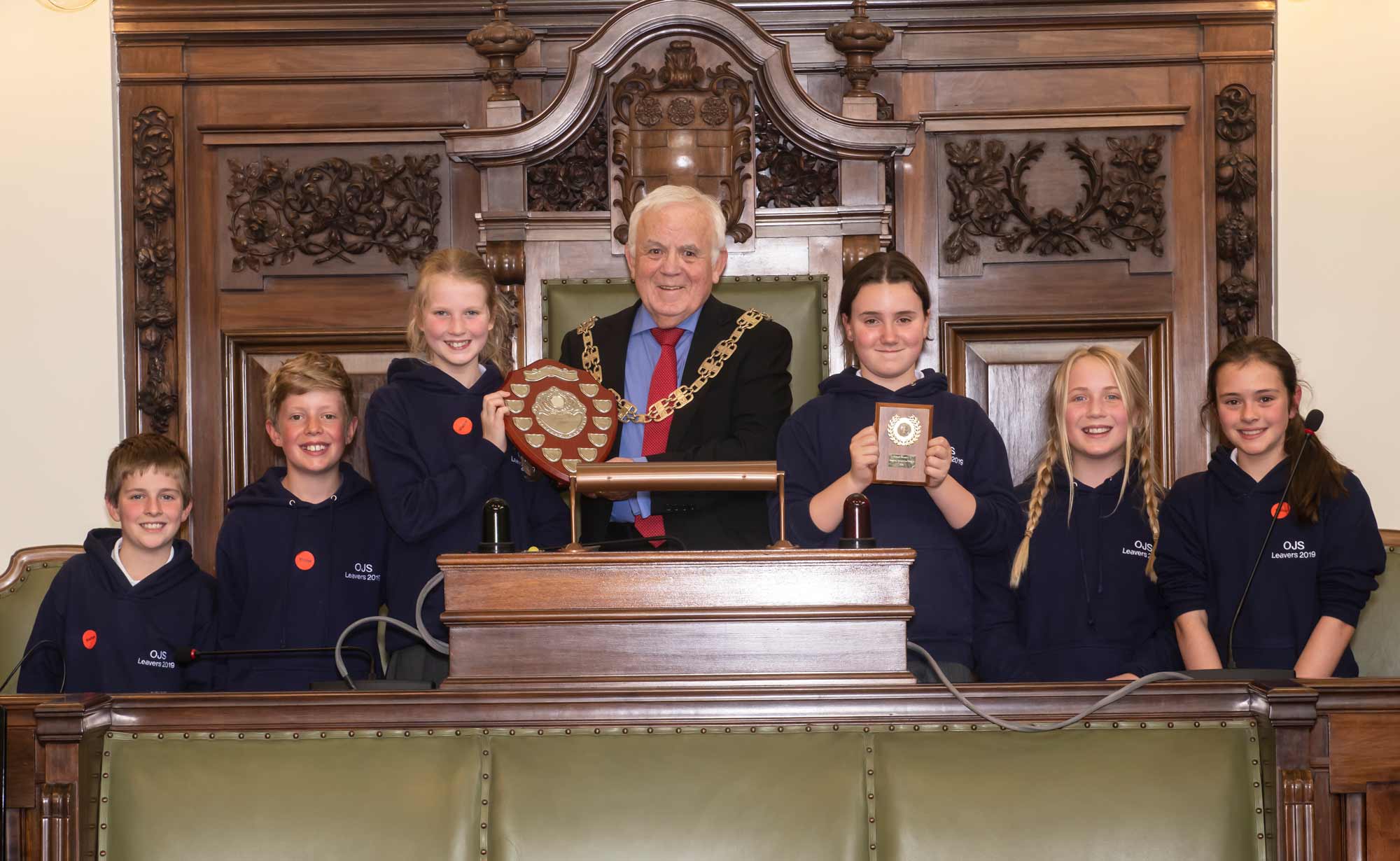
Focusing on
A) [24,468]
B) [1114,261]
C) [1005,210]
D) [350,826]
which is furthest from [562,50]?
[350,826]

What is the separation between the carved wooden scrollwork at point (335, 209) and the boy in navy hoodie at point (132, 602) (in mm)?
1340

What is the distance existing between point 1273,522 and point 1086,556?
392mm

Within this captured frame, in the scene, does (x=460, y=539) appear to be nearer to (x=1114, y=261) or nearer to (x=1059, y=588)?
(x=1059, y=588)

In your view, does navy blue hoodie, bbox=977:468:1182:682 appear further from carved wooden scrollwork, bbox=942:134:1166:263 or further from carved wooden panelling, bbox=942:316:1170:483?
carved wooden scrollwork, bbox=942:134:1166:263

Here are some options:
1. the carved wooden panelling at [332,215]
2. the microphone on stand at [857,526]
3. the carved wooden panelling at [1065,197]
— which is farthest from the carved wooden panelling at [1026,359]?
the microphone on stand at [857,526]

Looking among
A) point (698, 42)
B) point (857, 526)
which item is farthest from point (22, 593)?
point (857, 526)

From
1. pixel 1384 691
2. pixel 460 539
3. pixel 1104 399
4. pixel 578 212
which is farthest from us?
pixel 578 212

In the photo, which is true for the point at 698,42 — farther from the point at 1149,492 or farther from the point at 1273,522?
the point at 1273,522

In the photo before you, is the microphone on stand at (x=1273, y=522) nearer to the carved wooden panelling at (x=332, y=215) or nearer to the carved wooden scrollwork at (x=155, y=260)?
the carved wooden panelling at (x=332, y=215)

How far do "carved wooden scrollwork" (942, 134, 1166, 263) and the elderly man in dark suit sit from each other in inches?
56.0

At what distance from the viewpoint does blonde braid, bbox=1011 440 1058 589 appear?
295 centimetres

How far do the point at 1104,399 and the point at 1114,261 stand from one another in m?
1.37

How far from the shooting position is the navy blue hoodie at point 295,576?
3.01m

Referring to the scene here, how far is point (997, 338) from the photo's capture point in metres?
4.34
